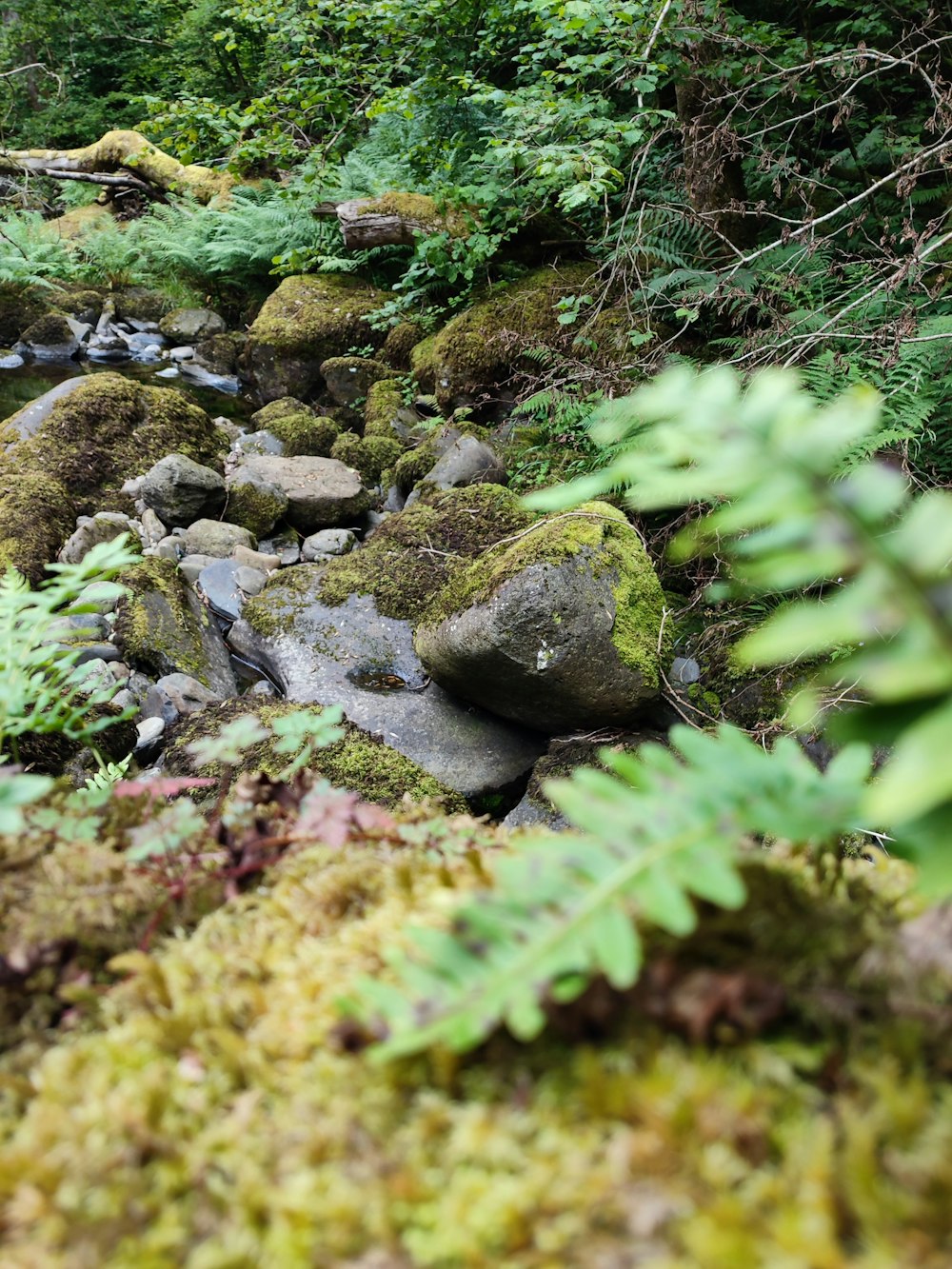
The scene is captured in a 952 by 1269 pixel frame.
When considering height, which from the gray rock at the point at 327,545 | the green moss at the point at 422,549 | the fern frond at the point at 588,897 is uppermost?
the fern frond at the point at 588,897

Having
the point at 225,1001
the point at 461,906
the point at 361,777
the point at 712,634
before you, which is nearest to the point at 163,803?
the point at 225,1001

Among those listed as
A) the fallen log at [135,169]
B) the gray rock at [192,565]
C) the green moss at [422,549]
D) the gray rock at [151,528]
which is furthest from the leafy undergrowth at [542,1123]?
the fallen log at [135,169]

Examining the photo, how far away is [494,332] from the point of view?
624cm

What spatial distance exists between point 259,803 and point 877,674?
3.35ft

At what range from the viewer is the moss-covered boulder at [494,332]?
611cm

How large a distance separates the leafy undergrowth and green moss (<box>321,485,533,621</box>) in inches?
148

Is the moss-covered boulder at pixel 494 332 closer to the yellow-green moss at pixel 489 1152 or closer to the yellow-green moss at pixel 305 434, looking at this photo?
the yellow-green moss at pixel 305 434

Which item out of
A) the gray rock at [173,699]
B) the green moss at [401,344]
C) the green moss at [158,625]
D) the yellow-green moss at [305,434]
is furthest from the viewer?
the green moss at [401,344]

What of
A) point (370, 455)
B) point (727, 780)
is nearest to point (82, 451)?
point (370, 455)

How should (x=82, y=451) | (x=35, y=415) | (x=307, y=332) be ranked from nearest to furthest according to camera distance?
(x=82, y=451), (x=35, y=415), (x=307, y=332)

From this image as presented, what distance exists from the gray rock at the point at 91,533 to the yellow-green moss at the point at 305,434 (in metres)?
2.05

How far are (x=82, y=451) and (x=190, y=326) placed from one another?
18.8 ft

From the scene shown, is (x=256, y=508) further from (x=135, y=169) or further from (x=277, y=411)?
(x=135, y=169)

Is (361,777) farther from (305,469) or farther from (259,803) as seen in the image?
(305,469)
